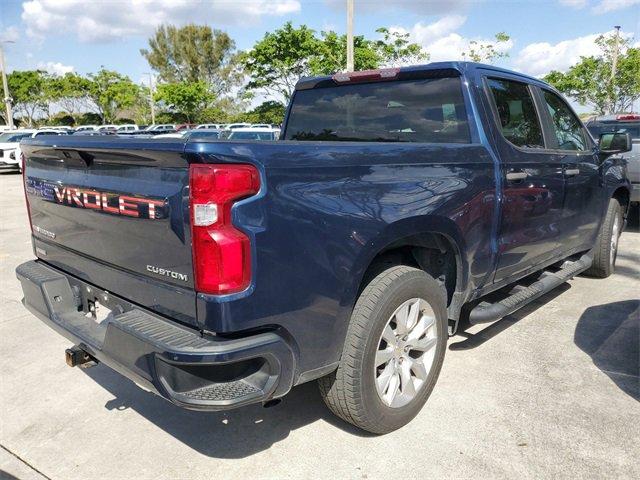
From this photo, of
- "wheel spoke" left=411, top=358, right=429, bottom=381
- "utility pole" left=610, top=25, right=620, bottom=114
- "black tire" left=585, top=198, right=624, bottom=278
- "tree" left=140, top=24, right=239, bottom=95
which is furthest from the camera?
"tree" left=140, top=24, right=239, bottom=95

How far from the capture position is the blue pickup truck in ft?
6.60

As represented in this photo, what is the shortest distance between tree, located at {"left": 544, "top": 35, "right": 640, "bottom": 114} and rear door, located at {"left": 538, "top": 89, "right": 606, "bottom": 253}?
29149mm

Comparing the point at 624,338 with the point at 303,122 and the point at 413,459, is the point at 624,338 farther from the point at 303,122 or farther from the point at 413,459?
the point at 303,122

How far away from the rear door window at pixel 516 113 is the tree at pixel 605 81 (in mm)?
30132

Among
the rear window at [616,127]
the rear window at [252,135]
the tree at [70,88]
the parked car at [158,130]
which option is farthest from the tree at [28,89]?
the rear window at [616,127]

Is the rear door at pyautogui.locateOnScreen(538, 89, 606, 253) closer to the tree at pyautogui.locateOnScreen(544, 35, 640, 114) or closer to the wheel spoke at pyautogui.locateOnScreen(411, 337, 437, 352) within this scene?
the wheel spoke at pyautogui.locateOnScreen(411, 337, 437, 352)

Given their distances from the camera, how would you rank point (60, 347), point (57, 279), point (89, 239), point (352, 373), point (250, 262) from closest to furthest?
point (250, 262) → point (352, 373) → point (89, 239) → point (57, 279) → point (60, 347)

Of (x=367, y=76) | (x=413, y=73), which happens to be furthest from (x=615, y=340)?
(x=367, y=76)

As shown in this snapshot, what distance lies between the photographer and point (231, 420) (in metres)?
3.02

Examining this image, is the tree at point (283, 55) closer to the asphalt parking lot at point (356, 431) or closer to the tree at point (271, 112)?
the tree at point (271, 112)

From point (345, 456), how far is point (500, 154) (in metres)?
2.00

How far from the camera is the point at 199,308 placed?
2045 millimetres

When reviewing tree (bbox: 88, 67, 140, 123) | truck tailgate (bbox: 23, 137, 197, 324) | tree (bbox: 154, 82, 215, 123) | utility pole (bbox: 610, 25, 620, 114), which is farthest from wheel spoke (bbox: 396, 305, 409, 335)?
tree (bbox: 88, 67, 140, 123)

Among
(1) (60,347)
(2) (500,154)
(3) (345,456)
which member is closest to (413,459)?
(3) (345,456)
